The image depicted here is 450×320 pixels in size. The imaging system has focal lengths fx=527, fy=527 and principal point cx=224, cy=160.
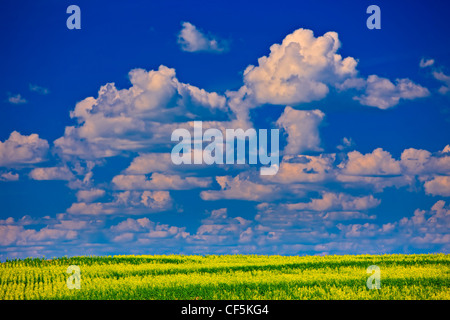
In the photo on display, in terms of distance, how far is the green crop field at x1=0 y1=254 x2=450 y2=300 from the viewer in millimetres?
25719

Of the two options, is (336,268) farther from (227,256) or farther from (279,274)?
(227,256)

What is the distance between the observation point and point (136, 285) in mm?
28281

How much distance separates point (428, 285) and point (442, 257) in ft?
51.4

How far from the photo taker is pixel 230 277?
31375 mm

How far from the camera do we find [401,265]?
127 feet

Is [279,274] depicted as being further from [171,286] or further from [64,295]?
[64,295]

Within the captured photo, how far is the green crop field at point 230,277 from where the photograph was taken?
25719mm

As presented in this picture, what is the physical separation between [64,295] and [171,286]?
541 cm

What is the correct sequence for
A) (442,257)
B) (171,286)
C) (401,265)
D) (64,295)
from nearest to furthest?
(64,295) < (171,286) < (401,265) < (442,257)
